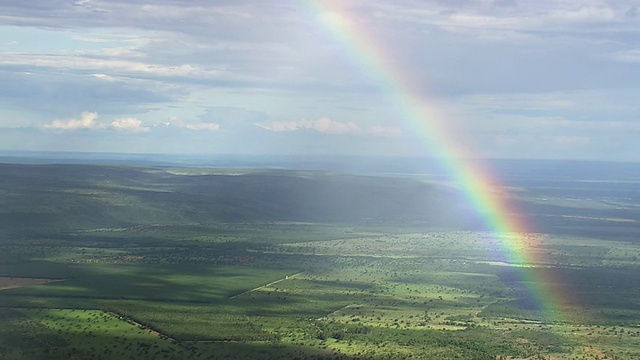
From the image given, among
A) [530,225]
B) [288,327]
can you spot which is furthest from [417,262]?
[530,225]

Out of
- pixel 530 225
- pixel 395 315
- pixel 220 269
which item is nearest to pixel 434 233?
pixel 530 225

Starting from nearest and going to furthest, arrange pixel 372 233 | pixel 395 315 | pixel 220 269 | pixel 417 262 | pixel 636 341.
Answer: pixel 636 341
pixel 395 315
pixel 220 269
pixel 417 262
pixel 372 233

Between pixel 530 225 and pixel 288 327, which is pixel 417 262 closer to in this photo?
pixel 288 327

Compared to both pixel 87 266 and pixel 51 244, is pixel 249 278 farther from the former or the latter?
pixel 51 244

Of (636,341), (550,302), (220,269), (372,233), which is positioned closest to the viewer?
(636,341)

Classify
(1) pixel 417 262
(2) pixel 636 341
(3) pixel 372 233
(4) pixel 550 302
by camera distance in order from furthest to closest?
(3) pixel 372 233, (1) pixel 417 262, (4) pixel 550 302, (2) pixel 636 341

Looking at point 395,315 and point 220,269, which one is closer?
point 395,315
